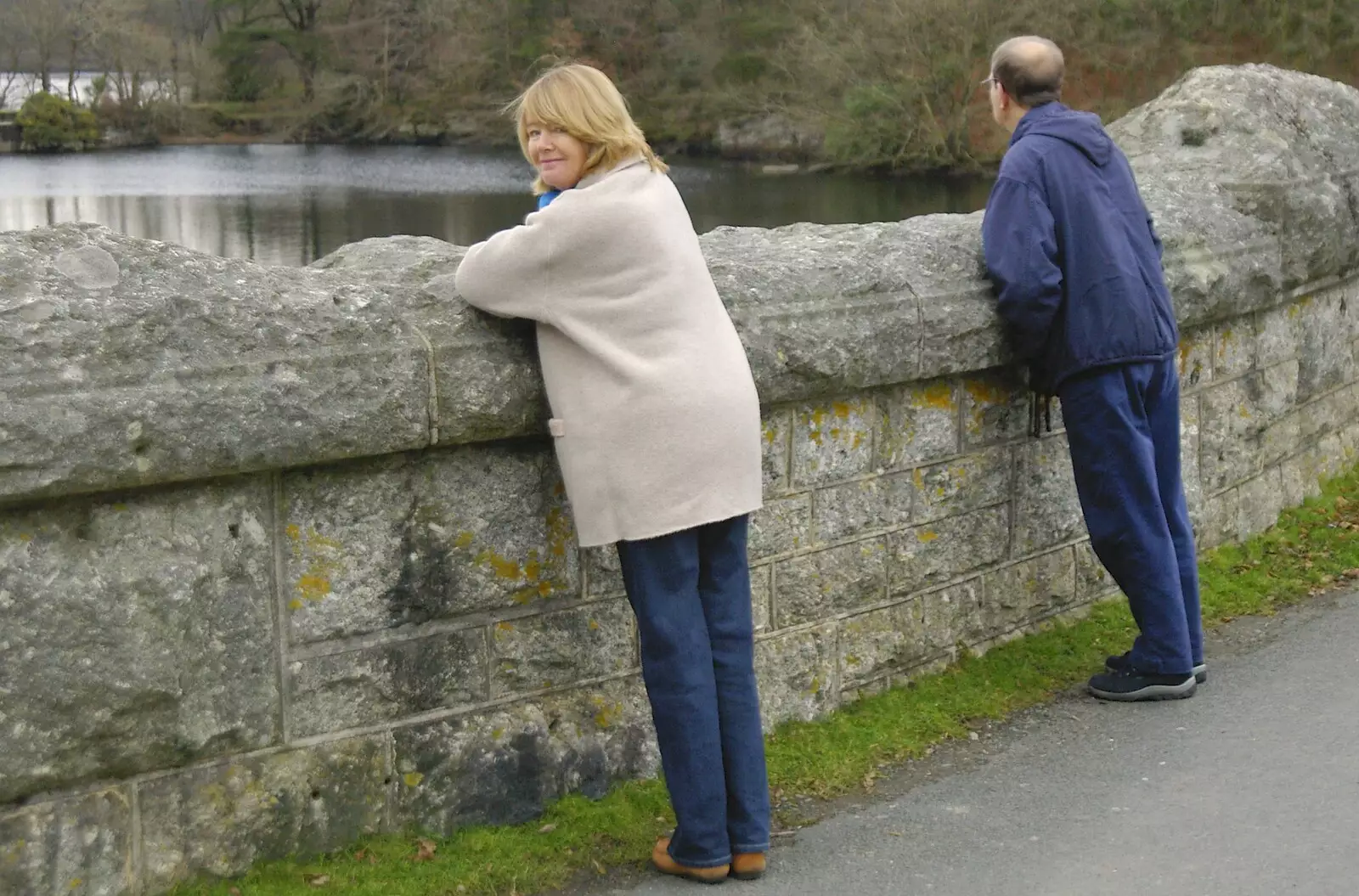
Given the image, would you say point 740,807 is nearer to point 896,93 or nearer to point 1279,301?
point 1279,301

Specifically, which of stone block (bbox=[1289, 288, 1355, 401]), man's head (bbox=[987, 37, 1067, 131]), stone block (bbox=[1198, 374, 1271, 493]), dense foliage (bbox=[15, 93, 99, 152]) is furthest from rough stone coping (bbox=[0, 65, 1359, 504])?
dense foliage (bbox=[15, 93, 99, 152])

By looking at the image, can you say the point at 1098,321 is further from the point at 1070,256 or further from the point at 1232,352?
the point at 1232,352

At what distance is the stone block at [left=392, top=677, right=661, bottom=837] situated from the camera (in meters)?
3.25

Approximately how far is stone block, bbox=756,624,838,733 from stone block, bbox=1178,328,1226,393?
66.5 inches

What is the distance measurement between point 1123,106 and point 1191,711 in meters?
24.3

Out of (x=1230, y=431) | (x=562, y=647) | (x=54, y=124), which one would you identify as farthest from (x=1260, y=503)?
(x=54, y=124)

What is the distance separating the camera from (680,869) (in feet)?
10.4

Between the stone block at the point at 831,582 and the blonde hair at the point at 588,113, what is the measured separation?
1.18 metres

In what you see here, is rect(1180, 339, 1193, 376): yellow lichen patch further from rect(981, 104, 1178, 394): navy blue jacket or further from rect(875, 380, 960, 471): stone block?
rect(875, 380, 960, 471): stone block

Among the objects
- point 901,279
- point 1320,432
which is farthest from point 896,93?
point 901,279

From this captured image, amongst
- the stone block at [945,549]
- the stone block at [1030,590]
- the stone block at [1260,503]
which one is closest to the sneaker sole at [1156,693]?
the stone block at [1030,590]

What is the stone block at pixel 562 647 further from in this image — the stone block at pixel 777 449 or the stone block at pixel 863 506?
the stone block at pixel 863 506

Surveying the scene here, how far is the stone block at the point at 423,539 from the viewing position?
10.0ft

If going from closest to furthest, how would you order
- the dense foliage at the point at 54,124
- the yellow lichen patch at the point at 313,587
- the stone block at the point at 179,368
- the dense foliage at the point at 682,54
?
the stone block at the point at 179,368
the yellow lichen patch at the point at 313,587
the dense foliage at the point at 682,54
the dense foliage at the point at 54,124
